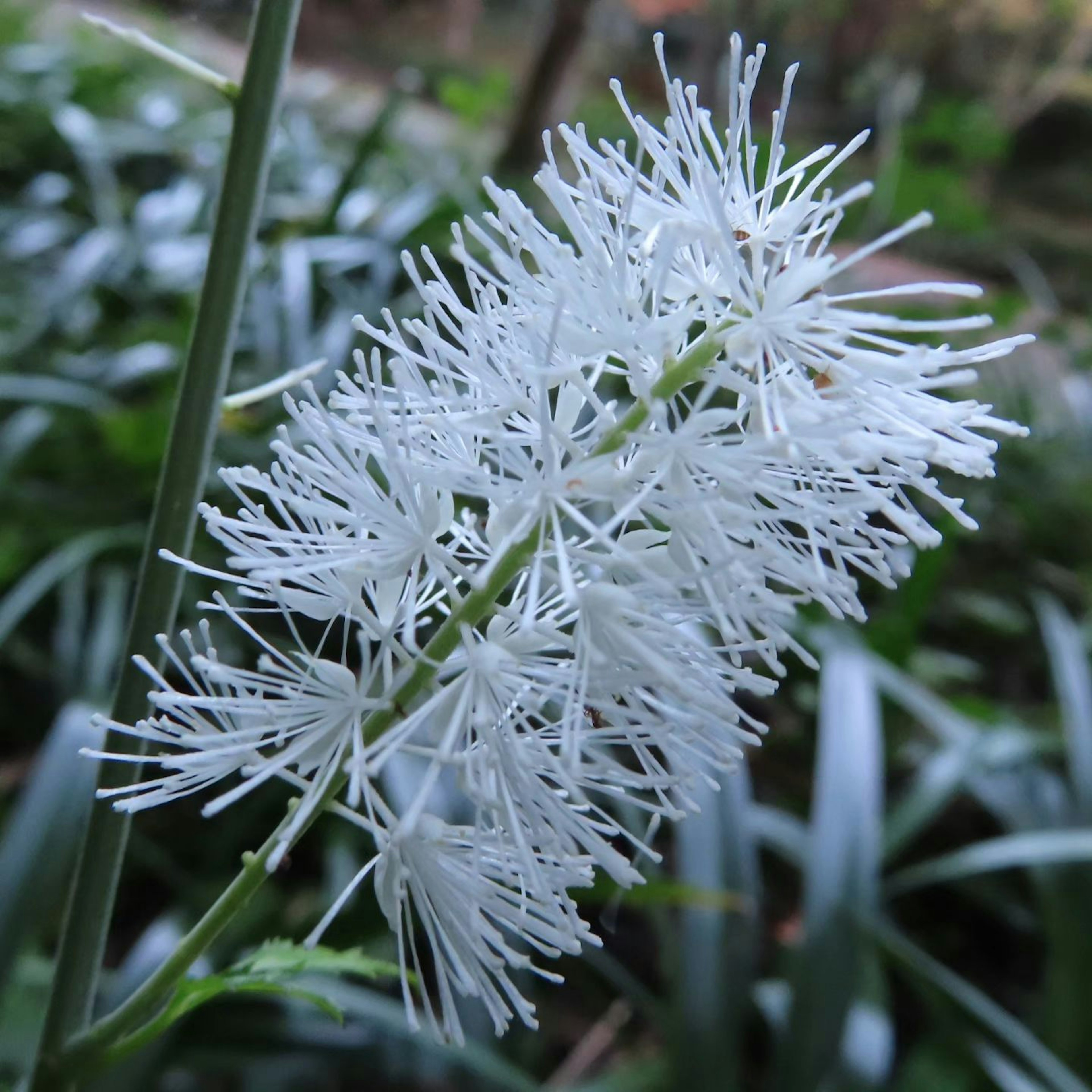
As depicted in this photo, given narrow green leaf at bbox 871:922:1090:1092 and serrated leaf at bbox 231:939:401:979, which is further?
narrow green leaf at bbox 871:922:1090:1092

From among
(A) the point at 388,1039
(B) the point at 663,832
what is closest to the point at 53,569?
(A) the point at 388,1039

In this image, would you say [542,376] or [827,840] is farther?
[827,840]

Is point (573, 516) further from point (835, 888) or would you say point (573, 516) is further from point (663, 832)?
point (663, 832)

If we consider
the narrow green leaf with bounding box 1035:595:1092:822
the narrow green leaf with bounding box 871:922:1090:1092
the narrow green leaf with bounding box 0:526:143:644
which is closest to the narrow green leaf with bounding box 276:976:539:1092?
the narrow green leaf with bounding box 871:922:1090:1092

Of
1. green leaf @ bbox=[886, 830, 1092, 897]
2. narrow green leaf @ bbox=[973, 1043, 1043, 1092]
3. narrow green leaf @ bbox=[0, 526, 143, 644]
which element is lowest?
narrow green leaf @ bbox=[973, 1043, 1043, 1092]

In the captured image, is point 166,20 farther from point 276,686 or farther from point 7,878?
point 276,686

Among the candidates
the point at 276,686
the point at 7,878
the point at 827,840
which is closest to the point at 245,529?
the point at 276,686

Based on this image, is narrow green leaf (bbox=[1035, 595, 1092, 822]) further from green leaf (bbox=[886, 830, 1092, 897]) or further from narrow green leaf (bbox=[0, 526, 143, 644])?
narrow green leaf (bbox=[0, 526, 143, 644])
